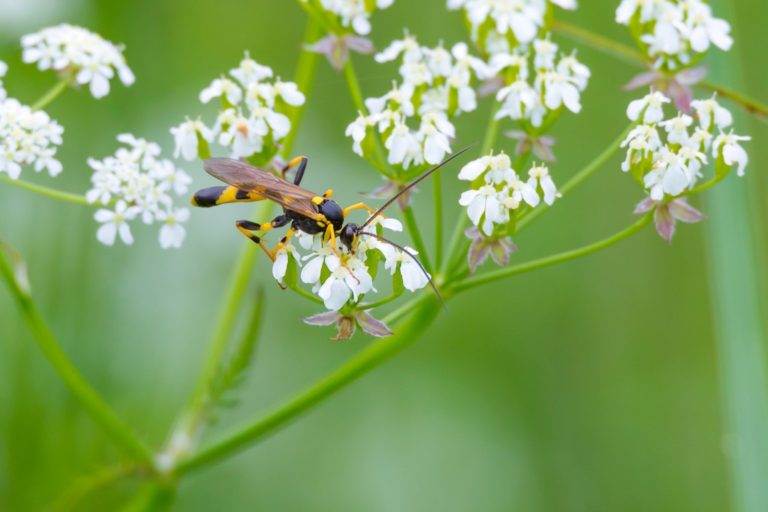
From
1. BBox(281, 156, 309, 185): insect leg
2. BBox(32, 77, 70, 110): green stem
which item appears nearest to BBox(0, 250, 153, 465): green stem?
BBox(32, 77, 70, 110): green stem

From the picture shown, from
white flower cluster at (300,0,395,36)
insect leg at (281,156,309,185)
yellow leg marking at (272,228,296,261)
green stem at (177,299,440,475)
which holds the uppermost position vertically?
white flower cluster at (300,0,395,36)

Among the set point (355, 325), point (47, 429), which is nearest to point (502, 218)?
point (355, 325)

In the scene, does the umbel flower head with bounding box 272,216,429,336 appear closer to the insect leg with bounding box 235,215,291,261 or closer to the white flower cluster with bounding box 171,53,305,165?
the insect leg with bounding box 235,215,291,261

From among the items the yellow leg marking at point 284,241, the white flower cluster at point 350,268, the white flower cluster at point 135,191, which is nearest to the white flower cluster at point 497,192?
the white flower cluster at point 350,268

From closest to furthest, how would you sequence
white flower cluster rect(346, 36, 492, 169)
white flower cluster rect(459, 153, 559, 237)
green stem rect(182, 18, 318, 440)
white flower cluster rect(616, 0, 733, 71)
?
white flower cluster rect(459, 153, 559, 237), white flower cluster rect(346, 36, 492, 169), white flower cluster rect(616, 0, 733, 71), green stem rect(182, 18, 318, 440)

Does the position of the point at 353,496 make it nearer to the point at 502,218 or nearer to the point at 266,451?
the point at 266,451

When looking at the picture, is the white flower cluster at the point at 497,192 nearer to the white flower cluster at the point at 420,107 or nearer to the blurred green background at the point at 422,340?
the white flower cluster at the point at 420,107
